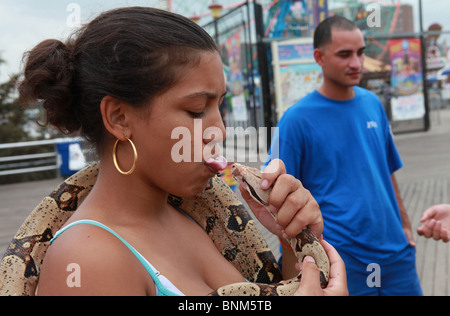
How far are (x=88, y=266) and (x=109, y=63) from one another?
0.67 m

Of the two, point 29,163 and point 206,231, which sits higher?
point 206,231

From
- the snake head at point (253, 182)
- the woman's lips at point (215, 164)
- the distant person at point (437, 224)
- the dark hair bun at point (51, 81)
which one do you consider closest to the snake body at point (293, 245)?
the snake head at point (253, 182)

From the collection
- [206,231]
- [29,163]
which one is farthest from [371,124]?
[29,163]

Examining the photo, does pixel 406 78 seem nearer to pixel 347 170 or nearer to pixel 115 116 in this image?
pixel 347 170

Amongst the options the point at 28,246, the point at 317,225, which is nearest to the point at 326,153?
the point at 317,225

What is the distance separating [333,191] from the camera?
306 centimetres

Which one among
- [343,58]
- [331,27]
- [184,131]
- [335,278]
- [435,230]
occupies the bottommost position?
[435,230]

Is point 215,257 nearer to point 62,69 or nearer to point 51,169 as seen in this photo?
point 62,69

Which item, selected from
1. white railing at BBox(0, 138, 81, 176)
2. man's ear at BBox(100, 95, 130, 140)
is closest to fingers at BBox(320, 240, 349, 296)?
man's ear at BBox(100, 95, 130, 140)

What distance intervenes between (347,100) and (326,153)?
0.52 m

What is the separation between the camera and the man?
9.66 ft

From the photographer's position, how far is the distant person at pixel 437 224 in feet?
9.04

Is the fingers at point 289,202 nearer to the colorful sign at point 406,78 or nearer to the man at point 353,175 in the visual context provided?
the man at point 353,175

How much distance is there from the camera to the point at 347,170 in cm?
306
